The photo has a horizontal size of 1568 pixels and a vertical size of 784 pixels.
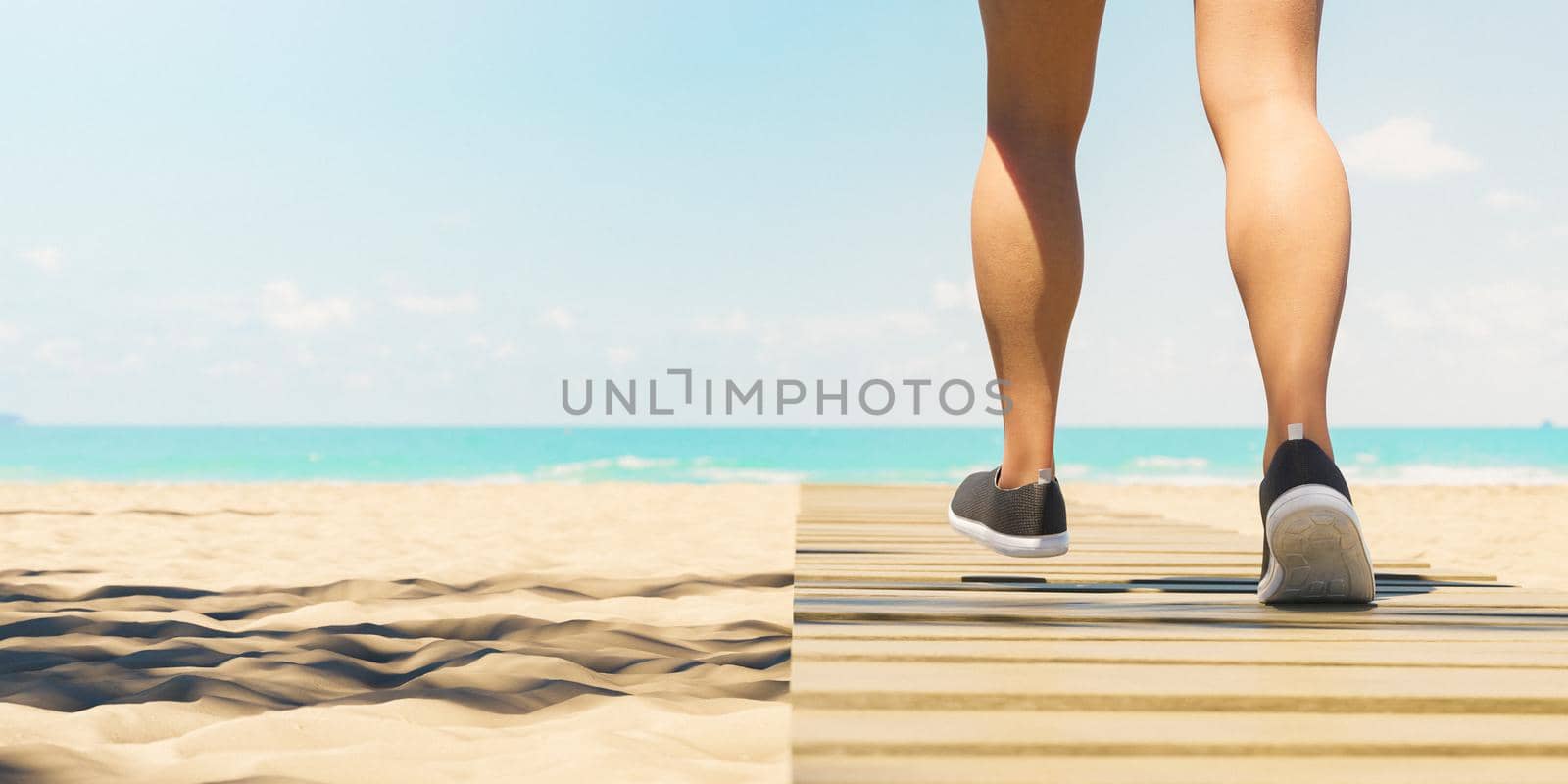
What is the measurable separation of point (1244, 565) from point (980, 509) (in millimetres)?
513

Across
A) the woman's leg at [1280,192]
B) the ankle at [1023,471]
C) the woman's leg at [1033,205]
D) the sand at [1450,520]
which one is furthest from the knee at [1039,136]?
the sand at [1450,520]

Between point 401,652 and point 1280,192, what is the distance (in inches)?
69.2

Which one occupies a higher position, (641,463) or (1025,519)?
(1025,519)

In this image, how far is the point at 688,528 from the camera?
234 inches

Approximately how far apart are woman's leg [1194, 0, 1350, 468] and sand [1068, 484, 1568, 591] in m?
1.10

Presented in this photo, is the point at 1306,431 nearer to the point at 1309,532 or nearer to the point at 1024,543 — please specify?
the point at 1309,532

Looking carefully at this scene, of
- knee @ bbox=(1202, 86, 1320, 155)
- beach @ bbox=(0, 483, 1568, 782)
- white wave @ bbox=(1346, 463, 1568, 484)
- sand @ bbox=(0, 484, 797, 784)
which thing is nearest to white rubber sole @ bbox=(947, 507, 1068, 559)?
beach @ bbox=(0, 483, 1568, 782)

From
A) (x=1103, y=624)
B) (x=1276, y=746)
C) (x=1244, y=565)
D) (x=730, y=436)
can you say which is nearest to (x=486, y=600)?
(x=1244, y=565)

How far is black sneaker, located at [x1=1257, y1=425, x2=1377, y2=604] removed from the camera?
1.11 metres

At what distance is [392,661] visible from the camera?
2.14m

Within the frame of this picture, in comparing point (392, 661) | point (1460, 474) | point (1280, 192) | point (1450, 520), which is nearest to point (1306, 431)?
point (1280, 192)

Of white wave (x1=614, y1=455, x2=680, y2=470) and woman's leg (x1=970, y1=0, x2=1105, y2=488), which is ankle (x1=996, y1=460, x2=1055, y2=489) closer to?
woman's leg (x1=970, y1=0, x2=1105, y2=488)

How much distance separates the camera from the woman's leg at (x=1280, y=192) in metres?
1.17

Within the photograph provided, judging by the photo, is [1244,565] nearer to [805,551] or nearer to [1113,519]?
[805,551]
